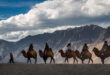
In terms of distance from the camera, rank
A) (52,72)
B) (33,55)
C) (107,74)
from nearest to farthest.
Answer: (107,74) → (52,72) → (33,55)

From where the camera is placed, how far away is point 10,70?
1455 cm

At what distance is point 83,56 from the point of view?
104 feet

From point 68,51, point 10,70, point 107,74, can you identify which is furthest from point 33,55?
point 107,74

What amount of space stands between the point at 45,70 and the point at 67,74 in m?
1.61

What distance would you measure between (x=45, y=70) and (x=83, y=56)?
17.8 meters

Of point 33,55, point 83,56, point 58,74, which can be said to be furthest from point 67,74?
point 83,56

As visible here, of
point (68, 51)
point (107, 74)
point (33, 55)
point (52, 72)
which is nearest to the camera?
point (107, 74)

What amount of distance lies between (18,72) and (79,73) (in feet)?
10.7

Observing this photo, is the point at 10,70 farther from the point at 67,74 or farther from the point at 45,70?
the point at 67,74

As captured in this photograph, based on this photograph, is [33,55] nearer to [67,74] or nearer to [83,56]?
[83,56]

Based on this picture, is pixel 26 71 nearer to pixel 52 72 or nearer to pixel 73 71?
pixel 52 72

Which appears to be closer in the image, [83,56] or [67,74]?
[67,74]

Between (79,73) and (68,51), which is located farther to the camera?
(68,51)

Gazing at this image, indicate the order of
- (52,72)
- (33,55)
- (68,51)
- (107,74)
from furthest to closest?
(68,51), (33,55), (52,72), (107,74)
